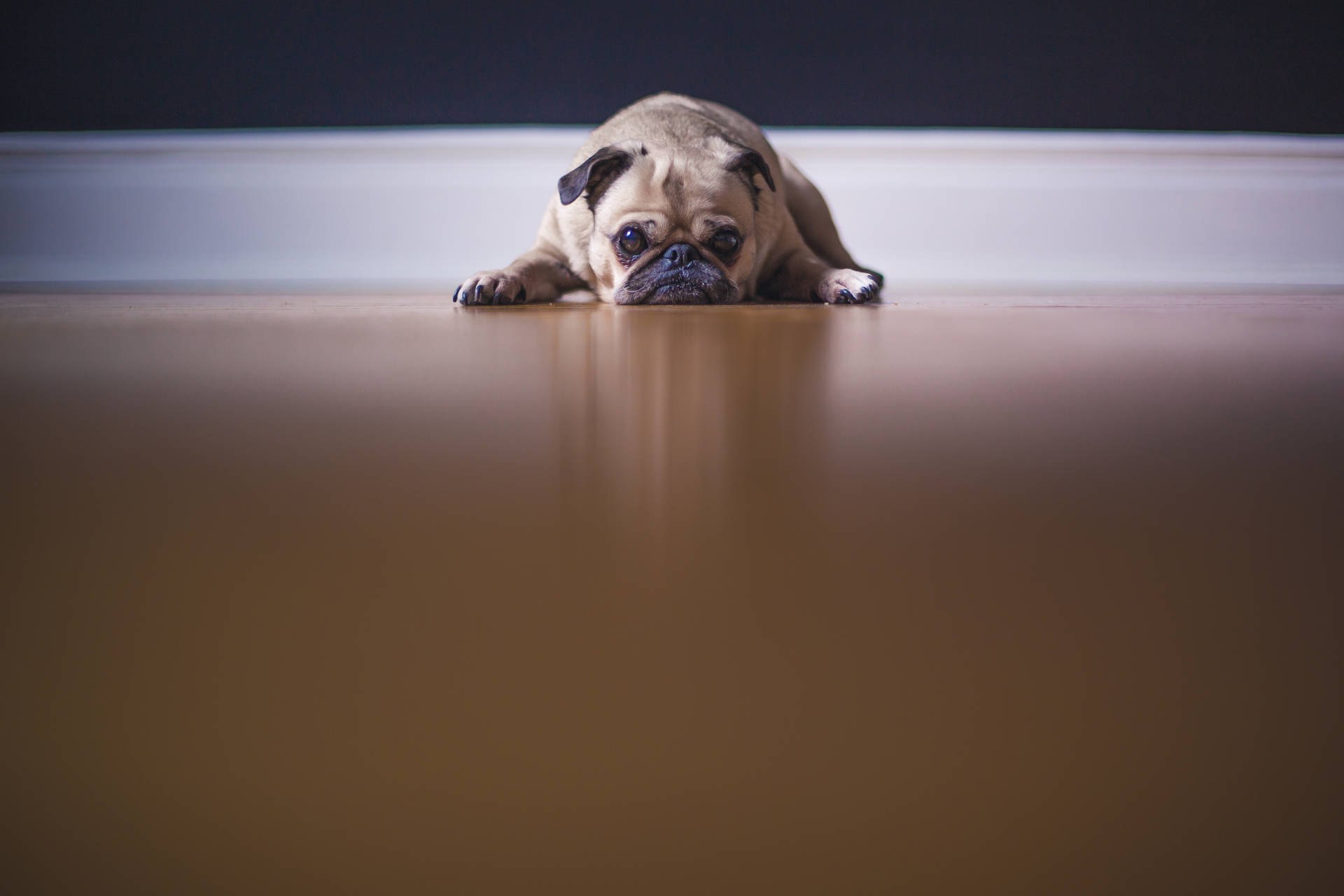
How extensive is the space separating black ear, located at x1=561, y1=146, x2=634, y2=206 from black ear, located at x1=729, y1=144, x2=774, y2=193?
8.9 inches

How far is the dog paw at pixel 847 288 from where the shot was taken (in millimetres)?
1752

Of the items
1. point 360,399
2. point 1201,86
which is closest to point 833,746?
point 360,399

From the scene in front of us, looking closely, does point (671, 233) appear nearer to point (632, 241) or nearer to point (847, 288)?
point (632, 241)

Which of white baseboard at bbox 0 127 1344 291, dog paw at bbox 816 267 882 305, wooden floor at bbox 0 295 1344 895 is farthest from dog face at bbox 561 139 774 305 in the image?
wooden floor at bbox 0 295 1344 895

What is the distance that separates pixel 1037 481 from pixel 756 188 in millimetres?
1794

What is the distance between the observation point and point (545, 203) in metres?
2.81

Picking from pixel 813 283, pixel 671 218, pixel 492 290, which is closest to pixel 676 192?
pixel 671 218

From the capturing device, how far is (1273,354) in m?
0.79

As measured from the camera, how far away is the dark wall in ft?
8.91

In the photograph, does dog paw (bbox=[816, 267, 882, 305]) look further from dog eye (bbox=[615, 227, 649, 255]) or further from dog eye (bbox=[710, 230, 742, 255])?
dog eye (bbox=[615, 227, 649, 255])

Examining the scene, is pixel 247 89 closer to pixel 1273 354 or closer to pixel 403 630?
pixel 1273 354

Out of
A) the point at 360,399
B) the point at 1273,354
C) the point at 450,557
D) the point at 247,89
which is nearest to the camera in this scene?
the point at 450,557

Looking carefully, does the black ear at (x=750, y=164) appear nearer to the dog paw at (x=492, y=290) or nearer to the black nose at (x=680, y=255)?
the black nose at (x=680, y=255)

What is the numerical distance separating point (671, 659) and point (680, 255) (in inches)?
66.7
